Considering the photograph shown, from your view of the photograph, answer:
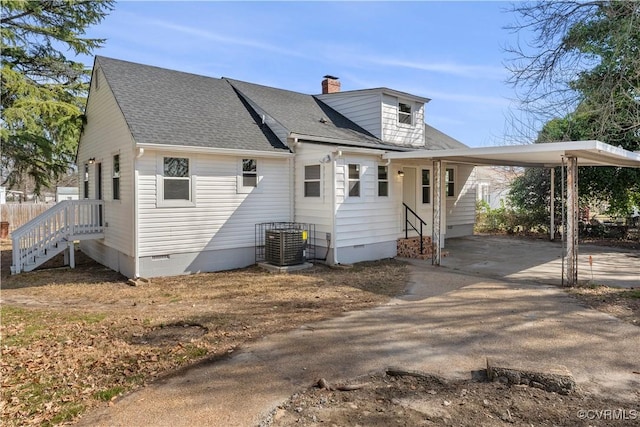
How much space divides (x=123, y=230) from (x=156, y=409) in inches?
290

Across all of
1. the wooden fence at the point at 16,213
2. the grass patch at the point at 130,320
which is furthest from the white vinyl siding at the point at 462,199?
the wooden fence at the point at 16,213

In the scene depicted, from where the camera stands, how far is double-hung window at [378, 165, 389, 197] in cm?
1181

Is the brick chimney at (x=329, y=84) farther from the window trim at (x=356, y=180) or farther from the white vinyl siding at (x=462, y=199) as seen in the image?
the window trim at (x=356, y=180)

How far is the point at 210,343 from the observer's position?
5.21m

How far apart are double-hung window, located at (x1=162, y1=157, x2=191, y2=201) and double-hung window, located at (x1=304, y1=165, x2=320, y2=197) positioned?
323 cm

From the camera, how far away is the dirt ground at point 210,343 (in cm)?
344

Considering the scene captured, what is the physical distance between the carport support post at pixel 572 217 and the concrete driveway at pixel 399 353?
1.23 m

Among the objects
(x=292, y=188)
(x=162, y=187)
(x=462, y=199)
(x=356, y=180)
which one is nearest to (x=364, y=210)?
(x=356, y=180)

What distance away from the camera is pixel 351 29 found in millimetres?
12555

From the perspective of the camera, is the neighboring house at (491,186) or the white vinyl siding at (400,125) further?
the neighboring house at (491,186)

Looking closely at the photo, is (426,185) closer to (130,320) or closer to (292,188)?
(292,188)

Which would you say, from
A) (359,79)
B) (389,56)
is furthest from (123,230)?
(359,79)

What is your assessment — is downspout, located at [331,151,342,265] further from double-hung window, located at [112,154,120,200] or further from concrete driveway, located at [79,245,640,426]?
double-hung window, located at [112,154,120,200]

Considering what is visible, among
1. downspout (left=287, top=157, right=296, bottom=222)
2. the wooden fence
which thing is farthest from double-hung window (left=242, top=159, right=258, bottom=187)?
the wooden fence
